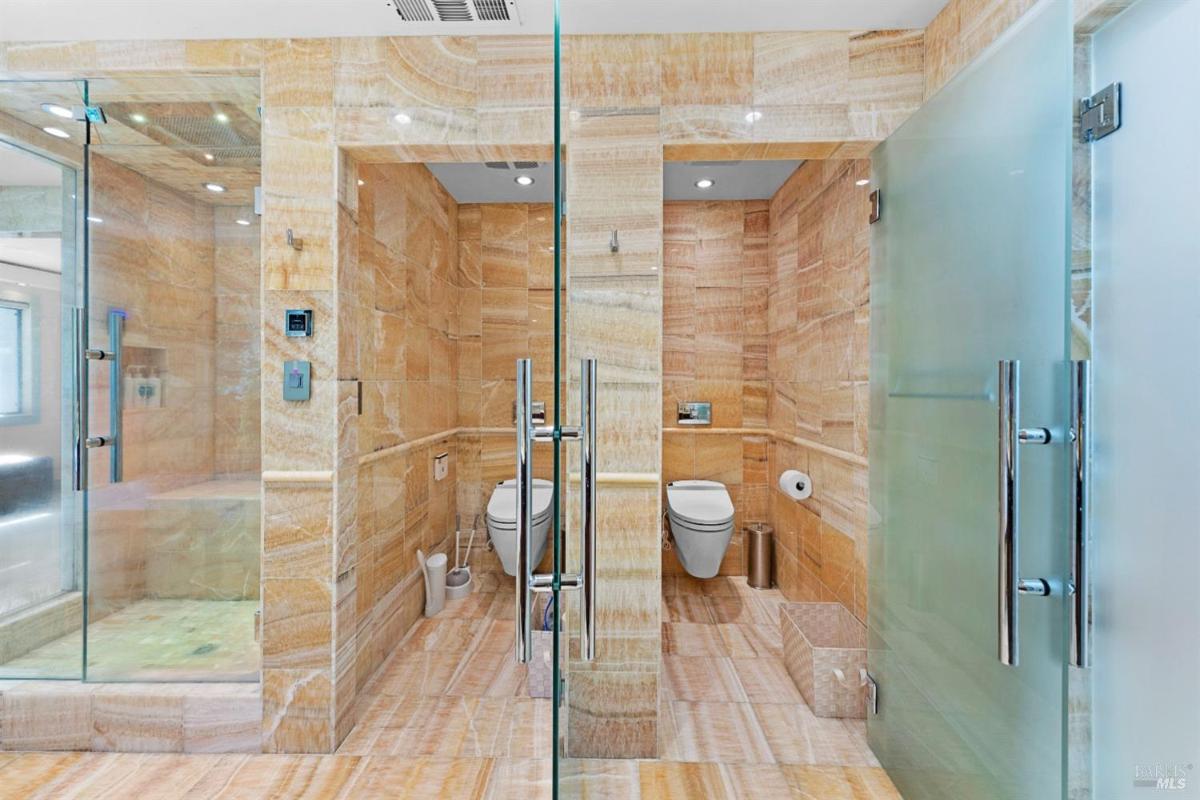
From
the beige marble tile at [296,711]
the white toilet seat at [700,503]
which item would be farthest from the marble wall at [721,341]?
the beige marble tile at [296,711]

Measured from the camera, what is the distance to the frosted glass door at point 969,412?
0.98m

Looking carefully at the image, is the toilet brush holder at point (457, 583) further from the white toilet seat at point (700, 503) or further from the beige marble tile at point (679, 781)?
the beige marble tile at point (679, 781)

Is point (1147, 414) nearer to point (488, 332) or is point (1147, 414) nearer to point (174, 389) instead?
point (488, 332)

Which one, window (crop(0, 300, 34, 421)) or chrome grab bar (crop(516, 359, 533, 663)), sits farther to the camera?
window (crop(0, 300, 34, 421))

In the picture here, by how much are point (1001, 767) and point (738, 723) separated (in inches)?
33.5

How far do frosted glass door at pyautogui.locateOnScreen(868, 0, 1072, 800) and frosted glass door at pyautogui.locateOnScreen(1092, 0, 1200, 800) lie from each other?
0.19 m

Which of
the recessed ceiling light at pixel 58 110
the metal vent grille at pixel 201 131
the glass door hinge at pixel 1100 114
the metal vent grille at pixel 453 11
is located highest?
the metal vent grille at pixel 453 11

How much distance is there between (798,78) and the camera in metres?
1.66

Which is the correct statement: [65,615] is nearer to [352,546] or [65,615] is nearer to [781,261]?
[352,546]

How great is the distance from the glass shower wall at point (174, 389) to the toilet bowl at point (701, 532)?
1781mm

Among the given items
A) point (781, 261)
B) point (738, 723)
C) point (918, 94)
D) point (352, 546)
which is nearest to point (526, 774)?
point (738, 723)

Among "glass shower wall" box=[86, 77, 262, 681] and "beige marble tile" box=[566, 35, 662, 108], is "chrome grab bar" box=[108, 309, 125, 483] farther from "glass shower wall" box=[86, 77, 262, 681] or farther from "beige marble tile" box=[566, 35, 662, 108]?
"beige marble tile" box=[566, 35, 662, 108]

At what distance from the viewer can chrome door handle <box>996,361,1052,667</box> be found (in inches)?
37.6

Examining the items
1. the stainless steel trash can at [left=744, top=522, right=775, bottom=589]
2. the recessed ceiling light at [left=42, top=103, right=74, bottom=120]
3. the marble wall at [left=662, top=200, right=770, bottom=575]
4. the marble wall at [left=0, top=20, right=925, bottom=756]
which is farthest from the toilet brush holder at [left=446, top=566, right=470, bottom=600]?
the recessed ceiling light at [left=42, top=103, right=74, bottom=120]
